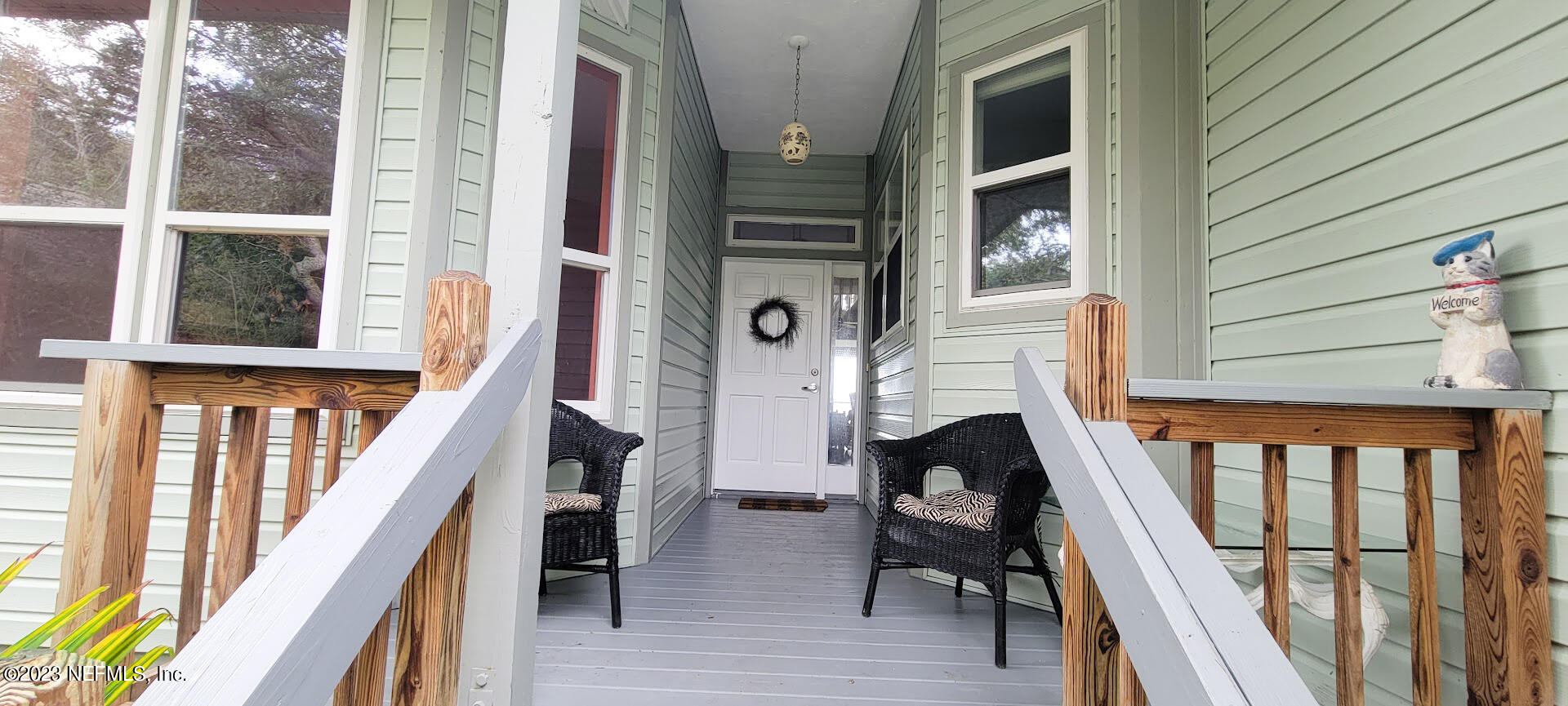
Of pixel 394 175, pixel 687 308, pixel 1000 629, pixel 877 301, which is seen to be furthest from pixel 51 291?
pixel 877 301

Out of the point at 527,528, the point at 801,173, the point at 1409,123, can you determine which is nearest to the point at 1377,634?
the point at 1409,123

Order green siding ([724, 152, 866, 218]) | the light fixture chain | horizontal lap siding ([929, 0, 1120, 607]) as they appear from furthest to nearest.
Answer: green siding ([724, 152, 866, 218])
the light fixture chain
horizontal lap siding ([929, 0, 1120, 607])

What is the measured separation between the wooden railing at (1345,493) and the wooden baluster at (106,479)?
1.51 m

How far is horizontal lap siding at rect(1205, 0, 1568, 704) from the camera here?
3.92 feet

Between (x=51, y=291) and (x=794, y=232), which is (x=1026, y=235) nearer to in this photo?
(x=794, y=232)

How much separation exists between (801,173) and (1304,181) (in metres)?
4.04

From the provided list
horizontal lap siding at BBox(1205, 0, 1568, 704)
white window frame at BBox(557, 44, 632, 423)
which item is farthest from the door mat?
horizontal lap siding at BBox(1205, 0, 1568, 704)

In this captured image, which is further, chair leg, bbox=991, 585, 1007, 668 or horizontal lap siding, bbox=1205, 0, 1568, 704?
chair leg, bbox=991, 585, 1007, 668

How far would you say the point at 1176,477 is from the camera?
7.32 feet

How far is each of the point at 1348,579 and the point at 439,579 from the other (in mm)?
1382

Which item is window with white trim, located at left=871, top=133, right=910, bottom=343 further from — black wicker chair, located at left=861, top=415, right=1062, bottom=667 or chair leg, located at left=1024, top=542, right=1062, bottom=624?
chair leg, located at left=1024, top=542, right=1062, bottom=624

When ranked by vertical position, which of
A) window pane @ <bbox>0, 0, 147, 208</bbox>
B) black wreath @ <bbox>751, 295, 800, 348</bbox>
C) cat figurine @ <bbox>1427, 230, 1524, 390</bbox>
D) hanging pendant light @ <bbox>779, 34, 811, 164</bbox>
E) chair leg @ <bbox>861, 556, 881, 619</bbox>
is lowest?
chair leg @ <bbox>861, 556, 881, 619</bbox>

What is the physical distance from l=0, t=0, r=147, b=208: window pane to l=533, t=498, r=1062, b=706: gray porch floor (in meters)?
2.21

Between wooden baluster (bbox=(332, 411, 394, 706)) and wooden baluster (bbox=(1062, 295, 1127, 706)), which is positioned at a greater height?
wooden baluster (bbox=(1062, 295, 1127, 706))
